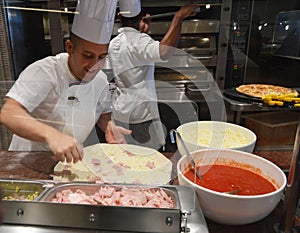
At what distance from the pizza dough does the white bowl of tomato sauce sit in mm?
110

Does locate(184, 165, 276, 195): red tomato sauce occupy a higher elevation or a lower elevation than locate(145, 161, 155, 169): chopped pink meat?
higher

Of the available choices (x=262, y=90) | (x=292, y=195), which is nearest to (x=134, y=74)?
(x=292, y=195)

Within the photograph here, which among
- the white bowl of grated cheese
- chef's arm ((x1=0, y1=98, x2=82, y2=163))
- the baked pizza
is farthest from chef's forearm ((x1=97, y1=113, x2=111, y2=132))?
the baked pizza

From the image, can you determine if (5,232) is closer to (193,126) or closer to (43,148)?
(43,148)

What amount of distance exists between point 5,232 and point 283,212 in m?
0.56

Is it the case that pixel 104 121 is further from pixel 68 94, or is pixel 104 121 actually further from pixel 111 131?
pixel 68 94

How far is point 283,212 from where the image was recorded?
509 mm

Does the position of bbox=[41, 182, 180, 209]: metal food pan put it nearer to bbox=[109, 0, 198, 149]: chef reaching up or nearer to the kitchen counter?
the kitchen counter

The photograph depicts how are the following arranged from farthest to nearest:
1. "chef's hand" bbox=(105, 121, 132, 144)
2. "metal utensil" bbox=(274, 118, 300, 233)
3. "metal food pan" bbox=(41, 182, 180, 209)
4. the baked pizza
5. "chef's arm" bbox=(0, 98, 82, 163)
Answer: the baked pizza, "chef's hand" bbox=(105, 121, 132, 144), "chef's arm" bbox=(0, 98, 82, 163), "metal food pan" bbox=(41, 182, 180, 209), "metal utensil" bbox=(274, 118, 300, 233)

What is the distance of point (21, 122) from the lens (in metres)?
0.72

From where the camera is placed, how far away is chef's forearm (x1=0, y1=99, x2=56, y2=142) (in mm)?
712

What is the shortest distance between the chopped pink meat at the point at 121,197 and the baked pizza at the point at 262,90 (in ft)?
3.05

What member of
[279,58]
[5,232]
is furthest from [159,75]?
[279,58]

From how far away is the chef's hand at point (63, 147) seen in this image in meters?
0.68
